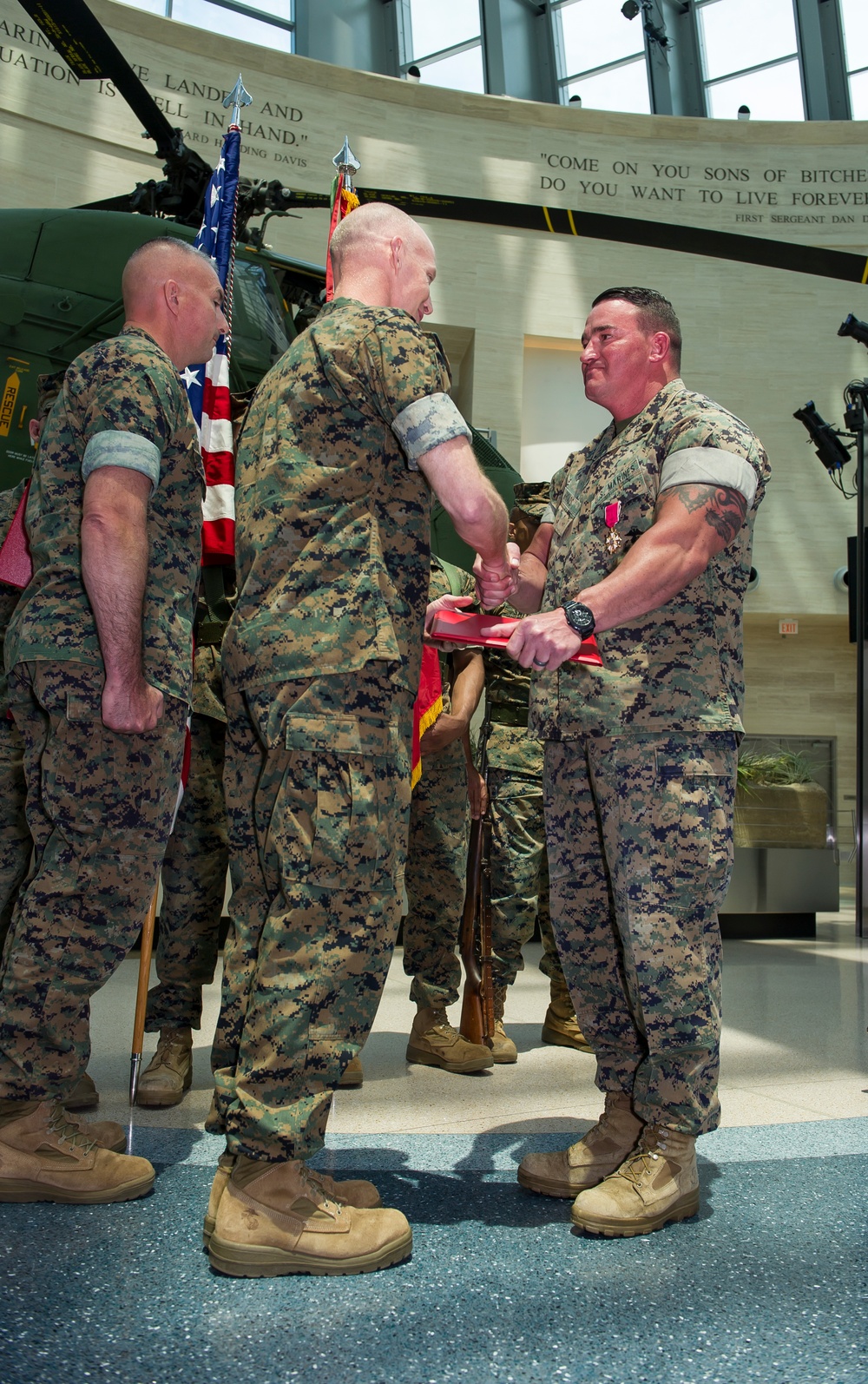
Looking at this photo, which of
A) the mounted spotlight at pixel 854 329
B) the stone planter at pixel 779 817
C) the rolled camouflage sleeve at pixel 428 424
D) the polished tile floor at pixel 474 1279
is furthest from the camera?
the mounted spotlight at pixel 854 329

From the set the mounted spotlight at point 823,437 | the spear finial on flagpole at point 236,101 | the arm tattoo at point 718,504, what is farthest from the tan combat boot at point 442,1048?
the mounted spotlight at point 823,437

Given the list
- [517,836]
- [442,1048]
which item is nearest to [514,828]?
[517,836]

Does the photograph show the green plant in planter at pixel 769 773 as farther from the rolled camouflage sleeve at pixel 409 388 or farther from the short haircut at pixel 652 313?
the rolled camouflage sleeve at pixel 409 388

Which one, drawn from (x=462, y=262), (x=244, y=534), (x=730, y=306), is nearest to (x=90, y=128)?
(x=462, y=262)

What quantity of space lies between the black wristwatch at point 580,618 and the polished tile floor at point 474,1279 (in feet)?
3.21

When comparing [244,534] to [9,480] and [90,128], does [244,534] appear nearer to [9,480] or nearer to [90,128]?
[9,480]

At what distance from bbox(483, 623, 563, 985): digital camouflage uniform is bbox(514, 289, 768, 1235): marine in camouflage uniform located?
1304mm

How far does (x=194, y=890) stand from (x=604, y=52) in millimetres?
13448

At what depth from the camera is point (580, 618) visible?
1786 millimetres

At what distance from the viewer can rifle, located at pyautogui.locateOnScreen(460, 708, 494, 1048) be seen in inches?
114

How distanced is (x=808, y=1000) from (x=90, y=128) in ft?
32.0

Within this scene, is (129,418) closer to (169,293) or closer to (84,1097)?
(169,293)

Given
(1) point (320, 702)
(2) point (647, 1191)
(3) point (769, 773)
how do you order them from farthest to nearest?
(3) point (769, 773), (2) point (647, 1191), (1) point (320, 702)

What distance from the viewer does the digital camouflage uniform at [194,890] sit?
262cm
